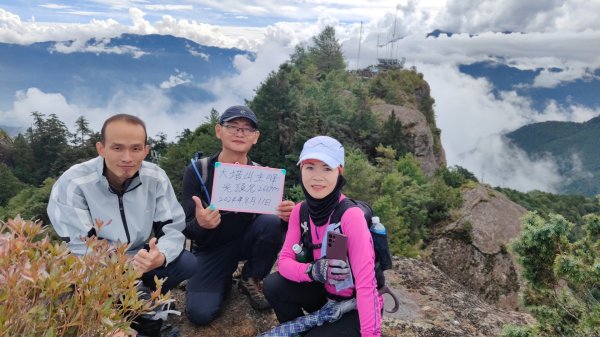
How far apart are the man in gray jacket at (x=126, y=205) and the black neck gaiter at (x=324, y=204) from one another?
1.22 meters

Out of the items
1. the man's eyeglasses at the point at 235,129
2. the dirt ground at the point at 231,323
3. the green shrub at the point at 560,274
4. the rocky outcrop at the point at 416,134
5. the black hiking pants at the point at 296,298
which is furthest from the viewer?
the rocky outcrop at the point at 416,134

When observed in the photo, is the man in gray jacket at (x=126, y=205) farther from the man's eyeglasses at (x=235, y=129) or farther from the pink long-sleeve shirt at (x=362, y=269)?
the pink long-sleeve shirt at (x=362, y=269)

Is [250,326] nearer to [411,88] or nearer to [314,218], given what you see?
[314,218]

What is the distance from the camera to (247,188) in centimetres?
388

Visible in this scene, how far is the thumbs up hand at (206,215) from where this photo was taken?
147 inches

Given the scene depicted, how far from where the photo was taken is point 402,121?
115ft

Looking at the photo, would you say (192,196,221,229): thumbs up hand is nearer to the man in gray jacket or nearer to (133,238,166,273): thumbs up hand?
the man in gray jacket

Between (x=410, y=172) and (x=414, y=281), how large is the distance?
950 inches

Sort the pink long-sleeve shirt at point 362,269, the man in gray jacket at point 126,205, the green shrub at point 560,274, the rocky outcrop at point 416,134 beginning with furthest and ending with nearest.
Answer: the rocky outcrop at point 416,134, the green shrub at point 560,274, the man in gray jacket at point 126,205, the pink long-sleeve shirt at point 362,269

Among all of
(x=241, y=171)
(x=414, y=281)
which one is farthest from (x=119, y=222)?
(x=414, y=281)

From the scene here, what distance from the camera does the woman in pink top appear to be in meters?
3.09

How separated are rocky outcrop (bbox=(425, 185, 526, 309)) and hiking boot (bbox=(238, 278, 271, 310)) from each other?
1541cm

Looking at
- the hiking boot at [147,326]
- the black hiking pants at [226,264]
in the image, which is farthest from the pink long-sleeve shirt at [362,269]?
the hiking boot at [147,326]

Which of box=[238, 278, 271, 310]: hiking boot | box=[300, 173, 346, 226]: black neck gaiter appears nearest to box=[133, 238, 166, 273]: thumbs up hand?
box=[300, 173, 346, 226]: black neck gaiter
